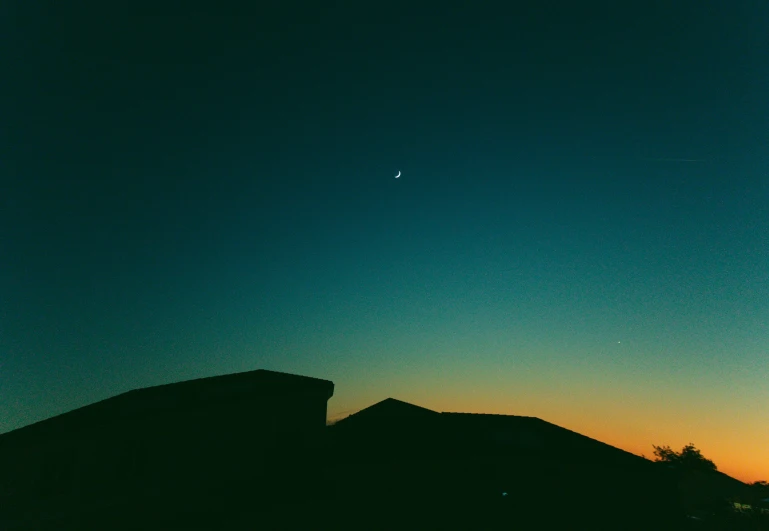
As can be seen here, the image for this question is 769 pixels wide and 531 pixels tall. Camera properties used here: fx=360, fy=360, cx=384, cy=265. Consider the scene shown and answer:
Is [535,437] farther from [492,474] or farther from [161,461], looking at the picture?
[161,461]

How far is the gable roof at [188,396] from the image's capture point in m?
15.9

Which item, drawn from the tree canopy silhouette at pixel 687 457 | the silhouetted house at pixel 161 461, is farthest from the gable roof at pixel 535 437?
the tree canopy silhouette at pixel 687 457

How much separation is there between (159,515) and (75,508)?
343 centimetres

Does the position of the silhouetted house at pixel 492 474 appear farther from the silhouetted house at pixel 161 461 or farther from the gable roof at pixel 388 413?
the silhouetted house at pixel 161 461

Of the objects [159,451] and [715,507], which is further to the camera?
[715,507]

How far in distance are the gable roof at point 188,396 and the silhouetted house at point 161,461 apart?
7 cm

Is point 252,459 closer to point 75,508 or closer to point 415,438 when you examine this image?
point 75,508

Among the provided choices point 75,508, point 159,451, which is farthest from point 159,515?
point 75,508

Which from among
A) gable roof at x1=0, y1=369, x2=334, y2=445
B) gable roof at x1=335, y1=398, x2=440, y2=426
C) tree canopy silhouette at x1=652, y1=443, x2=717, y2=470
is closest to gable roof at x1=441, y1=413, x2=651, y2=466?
gable roof at x1=335, y1=398, x2=440, y2=426

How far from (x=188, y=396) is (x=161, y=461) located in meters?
2.67

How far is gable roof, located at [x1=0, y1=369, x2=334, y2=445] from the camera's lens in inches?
628

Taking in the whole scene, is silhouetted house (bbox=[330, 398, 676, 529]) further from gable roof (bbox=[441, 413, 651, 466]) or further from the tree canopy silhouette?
the tree canopy silhouette

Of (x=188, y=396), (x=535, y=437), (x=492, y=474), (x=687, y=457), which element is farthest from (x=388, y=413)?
(x=687, y=457)

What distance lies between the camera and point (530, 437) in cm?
1914
